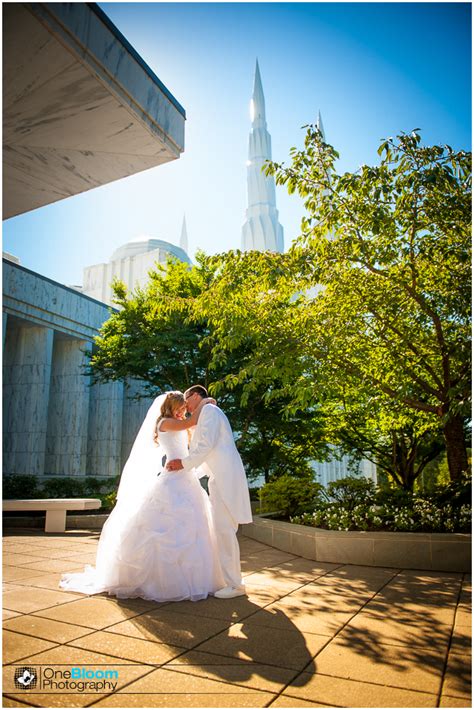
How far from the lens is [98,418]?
2655 centimetres

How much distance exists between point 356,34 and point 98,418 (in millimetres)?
24593

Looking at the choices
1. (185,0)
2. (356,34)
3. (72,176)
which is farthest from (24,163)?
(356,34)

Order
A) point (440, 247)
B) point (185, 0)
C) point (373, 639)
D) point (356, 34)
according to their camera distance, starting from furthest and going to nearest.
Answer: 1. point (440, 247)
2. point (356, 34)
3. point (373, 639)
4. point (185, 0)

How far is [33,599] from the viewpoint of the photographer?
16.1ft

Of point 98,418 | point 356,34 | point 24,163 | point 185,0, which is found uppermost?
point 356,34

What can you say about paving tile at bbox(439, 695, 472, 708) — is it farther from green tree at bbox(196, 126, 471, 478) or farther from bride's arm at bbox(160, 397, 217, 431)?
bride's arm at bbox(160, 397, 217, 431)

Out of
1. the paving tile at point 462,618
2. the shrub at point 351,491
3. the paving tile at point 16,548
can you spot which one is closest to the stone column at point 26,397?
the paving tile at point 16,548

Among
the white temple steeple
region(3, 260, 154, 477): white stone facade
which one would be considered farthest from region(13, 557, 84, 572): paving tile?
the white temple steeple

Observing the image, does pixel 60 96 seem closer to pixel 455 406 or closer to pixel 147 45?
pixel 147 45

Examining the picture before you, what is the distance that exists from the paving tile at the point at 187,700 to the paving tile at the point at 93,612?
4.37 feet

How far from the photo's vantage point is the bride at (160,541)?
5078 millimetres

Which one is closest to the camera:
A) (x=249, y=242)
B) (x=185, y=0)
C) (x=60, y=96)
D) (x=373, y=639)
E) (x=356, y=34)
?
(x=60, y=96)

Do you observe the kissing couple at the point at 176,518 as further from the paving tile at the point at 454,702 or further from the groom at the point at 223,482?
the paving tile at the point at 454,702

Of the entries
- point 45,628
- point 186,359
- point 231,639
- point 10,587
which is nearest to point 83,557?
point 10,587
